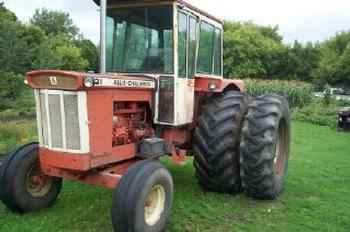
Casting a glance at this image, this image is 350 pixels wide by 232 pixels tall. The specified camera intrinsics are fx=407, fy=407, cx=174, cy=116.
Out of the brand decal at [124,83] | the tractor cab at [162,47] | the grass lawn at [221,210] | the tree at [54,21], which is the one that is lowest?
the grass lawn at [221,210]

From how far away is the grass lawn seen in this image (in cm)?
448

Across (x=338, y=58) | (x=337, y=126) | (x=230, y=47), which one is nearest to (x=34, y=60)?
(x=337, y=126)

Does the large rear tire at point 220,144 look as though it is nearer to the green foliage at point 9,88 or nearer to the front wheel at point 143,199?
the front wheel at point 143,199

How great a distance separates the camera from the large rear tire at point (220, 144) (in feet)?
17.2

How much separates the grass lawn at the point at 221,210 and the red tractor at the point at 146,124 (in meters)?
0.21

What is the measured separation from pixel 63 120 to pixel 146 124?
48.2 inches

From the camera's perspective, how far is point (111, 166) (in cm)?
454

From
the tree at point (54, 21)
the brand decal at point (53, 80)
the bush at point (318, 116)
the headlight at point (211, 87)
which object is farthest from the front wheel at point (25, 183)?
the tree at point (54, 21)

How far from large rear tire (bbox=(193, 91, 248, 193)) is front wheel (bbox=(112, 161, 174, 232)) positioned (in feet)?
3.74

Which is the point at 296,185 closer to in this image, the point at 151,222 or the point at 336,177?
the point at 336,177

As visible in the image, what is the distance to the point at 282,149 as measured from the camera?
20.5ft

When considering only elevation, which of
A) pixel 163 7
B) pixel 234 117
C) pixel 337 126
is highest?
pixel 163 7

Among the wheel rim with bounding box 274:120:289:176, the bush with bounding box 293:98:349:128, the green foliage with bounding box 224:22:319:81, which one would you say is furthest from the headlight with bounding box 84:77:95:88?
the green foliage with bounding box 224:22:319:81

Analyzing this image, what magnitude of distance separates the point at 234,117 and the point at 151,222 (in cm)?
195
